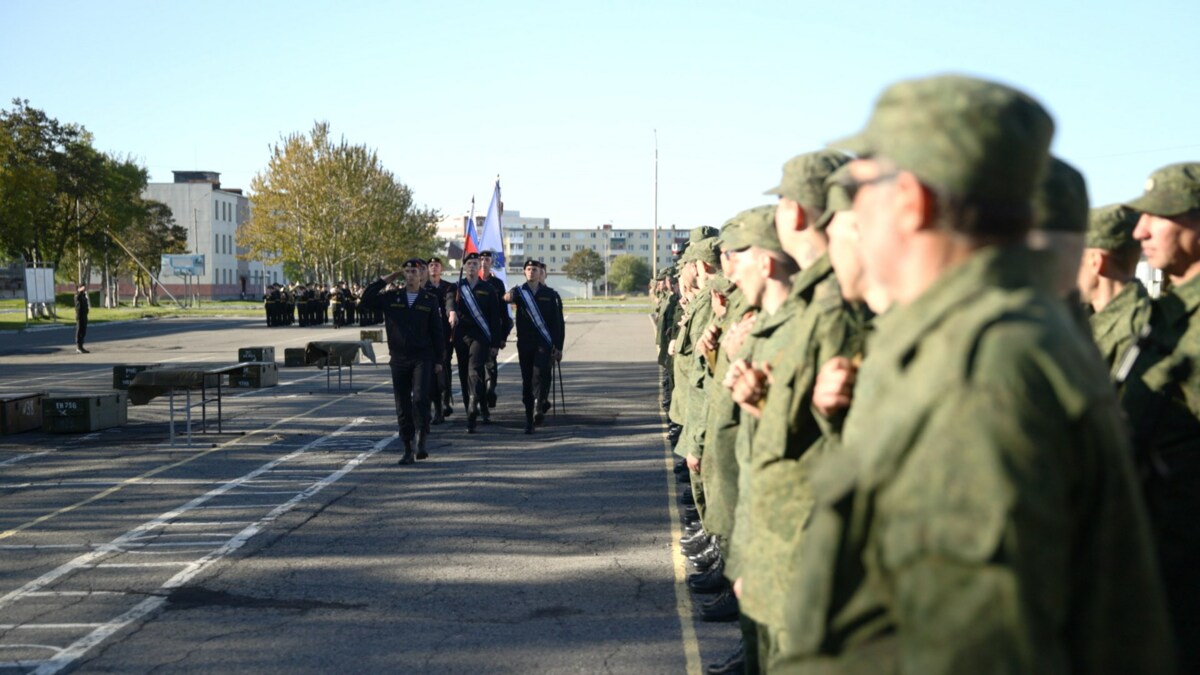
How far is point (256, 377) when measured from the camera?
Answer: 69.6 ft

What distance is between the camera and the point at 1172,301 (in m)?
4.41

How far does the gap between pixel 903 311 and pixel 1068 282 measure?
2.29ft

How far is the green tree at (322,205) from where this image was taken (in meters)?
91.4

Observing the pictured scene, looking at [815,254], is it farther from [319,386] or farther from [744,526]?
[319,386]

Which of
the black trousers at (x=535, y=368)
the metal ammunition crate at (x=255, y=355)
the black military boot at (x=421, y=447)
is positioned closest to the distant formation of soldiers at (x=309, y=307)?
the metal ammunition crate at (x=255, y=355)

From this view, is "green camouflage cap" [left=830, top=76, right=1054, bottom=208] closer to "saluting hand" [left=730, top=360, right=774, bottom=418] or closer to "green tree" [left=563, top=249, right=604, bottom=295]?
"saluting hand" [left=730, top=360, right=774, bottom=418]

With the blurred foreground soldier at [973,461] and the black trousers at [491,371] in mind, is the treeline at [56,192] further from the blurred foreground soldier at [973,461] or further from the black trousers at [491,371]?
the blurred foreground soldier at [973,461]

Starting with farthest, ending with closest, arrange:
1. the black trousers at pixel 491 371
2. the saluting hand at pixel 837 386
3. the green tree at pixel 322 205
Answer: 1. the green tree at pixel 322 205
2. the black trousers at pixel 491 371
3. the saluting hand at pixel 837 386

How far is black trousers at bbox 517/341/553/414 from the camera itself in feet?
54.6

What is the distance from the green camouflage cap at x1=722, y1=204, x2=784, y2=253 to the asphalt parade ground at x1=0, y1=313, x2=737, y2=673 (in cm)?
215

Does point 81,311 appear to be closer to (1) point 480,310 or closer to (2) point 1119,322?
(1) point 480,310

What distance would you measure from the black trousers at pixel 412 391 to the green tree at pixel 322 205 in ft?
260

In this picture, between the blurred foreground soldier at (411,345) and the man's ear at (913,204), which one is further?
the blurred foreground soldier at (411,345)

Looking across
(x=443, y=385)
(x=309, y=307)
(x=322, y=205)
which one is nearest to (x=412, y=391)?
(x=443, y=385)
